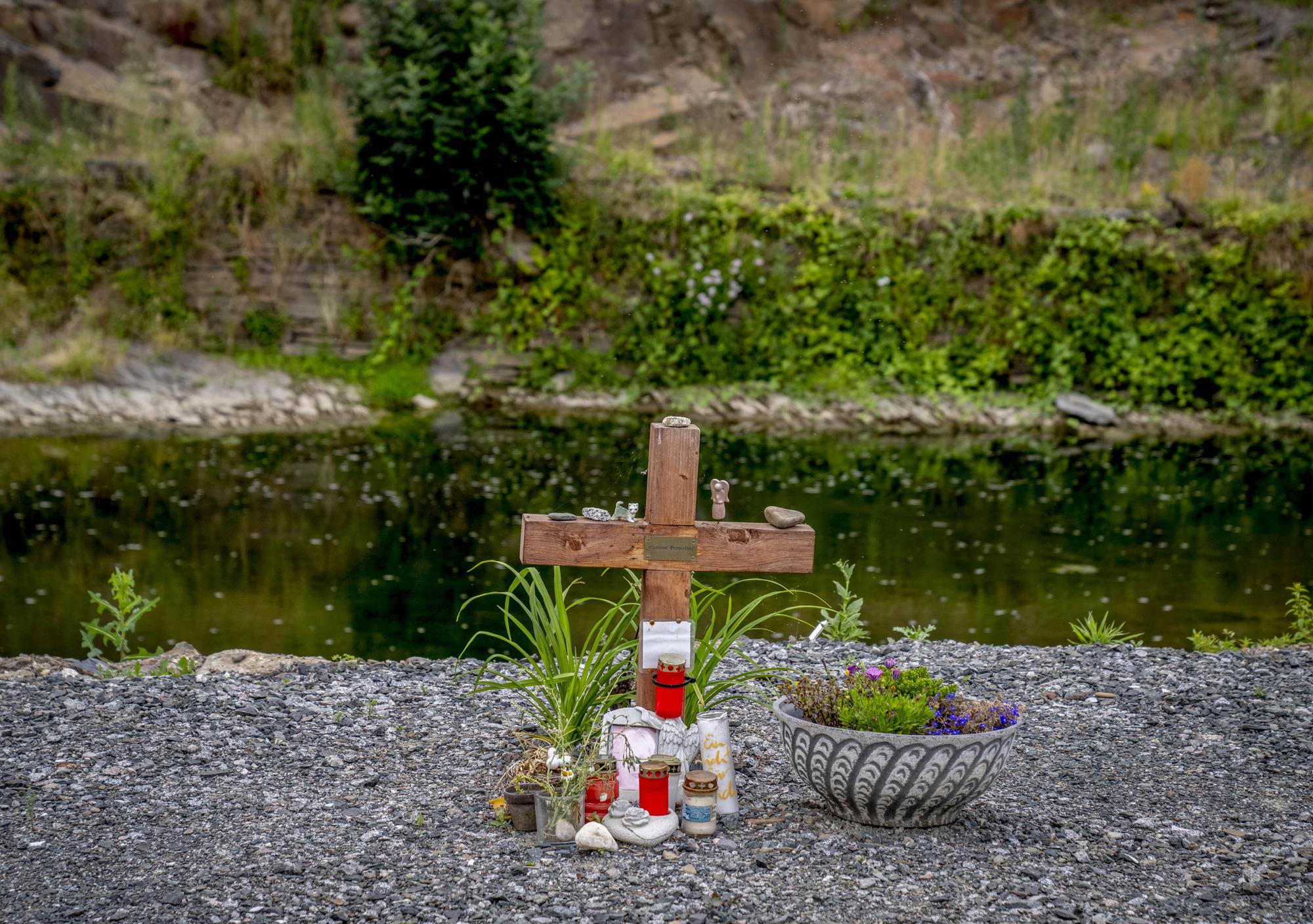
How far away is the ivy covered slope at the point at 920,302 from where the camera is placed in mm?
13688

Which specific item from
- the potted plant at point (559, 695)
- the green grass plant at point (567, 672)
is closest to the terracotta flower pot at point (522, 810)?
the potted plant at point (559, 695)

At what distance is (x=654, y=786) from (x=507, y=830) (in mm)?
455

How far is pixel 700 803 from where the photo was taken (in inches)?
131

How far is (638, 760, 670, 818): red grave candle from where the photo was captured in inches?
131

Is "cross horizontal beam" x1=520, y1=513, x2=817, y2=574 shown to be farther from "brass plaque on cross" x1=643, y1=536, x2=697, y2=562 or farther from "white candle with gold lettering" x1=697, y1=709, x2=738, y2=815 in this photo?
"white candle with gold lettering" x1=697, y1=709, x2=738, y2=815

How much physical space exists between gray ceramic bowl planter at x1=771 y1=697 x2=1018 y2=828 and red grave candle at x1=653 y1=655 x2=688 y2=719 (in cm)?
33

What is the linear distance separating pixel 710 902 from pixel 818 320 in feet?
37.4

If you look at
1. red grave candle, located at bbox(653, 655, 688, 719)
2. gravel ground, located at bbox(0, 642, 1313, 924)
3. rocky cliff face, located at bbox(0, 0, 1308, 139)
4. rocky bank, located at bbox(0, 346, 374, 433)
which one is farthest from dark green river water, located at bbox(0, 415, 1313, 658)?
rocky cliff face, located at bbox(0, 0, 1308, 139)

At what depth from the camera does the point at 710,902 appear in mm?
2930

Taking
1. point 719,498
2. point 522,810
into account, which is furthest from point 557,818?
point 719,498

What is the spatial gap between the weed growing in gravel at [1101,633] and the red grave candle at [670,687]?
285cm

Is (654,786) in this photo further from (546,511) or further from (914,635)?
(546,511)

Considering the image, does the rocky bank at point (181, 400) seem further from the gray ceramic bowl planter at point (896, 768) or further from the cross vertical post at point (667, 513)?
the gray ceramic bowl planter at point (896, 768)

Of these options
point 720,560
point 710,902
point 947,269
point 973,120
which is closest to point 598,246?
point 947,269
